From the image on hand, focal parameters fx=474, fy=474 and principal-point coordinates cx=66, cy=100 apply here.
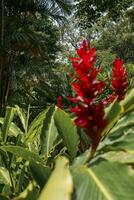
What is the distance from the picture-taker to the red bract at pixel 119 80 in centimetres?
278

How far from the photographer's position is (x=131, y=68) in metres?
9.89

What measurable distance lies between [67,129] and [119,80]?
1.83ft

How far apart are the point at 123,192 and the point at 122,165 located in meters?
0.17

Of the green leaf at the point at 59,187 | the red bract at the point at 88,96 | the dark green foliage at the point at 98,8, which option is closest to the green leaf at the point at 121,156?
the red bract at the point at 88,96

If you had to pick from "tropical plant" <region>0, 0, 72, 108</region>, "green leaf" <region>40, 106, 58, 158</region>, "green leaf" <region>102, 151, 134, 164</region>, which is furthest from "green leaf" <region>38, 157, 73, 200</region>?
"tropical plant" <region>0, 0, 72, 108</region>

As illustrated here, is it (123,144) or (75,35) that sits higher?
(75,35)

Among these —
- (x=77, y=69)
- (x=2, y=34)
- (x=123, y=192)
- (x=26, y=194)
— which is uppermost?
(x=2, y=34)

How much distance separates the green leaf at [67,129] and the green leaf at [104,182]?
49 centimetres

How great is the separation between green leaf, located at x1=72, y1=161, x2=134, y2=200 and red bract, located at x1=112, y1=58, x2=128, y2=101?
0.92m

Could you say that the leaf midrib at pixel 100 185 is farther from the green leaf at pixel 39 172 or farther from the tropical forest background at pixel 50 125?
the green leaf at pixel 39 172

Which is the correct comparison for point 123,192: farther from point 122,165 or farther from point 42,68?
point 42,68

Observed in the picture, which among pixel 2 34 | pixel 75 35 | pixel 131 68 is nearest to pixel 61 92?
pixel 131 68

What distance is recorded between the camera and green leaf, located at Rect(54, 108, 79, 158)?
245 centimetres

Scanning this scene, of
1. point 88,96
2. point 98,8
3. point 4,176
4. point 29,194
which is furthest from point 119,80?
point 98,8
